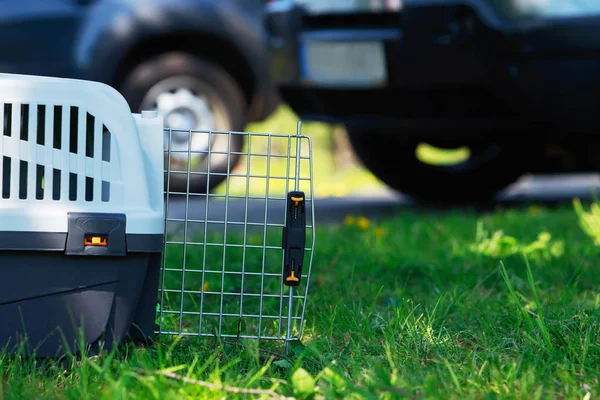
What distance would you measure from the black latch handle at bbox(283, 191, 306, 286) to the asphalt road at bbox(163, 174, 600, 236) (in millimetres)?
1628

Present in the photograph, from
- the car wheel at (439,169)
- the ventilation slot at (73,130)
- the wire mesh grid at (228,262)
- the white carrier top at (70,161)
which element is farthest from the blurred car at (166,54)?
the white carrier top at (70,161)

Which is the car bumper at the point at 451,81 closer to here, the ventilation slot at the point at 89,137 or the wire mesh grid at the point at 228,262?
the wire mesh grid at the point at 228,262

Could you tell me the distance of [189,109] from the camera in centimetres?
425

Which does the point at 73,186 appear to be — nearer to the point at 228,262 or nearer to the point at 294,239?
the point at 294,239

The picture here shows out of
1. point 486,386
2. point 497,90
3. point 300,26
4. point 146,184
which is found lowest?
point 486,386

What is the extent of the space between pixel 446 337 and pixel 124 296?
643 millimetres

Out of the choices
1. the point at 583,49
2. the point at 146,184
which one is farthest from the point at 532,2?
A: the point at 146,184

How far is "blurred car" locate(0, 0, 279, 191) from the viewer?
3.95 m

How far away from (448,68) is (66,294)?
215 centimetres

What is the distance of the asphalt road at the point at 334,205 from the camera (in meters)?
3.75

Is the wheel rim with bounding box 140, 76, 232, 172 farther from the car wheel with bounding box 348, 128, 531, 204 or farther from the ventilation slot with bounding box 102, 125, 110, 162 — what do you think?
the ventilation slot with bounding box 102, 125, 110, 162

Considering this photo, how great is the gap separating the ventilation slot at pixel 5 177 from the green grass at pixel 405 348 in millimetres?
310

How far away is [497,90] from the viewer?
335 cm

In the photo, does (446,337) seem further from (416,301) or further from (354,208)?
(354,208)
